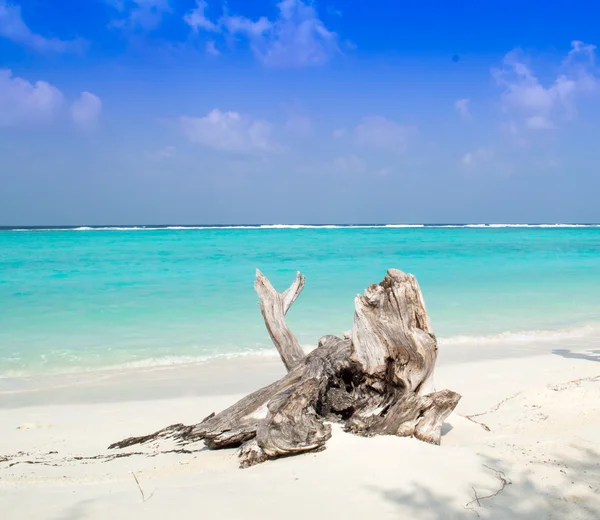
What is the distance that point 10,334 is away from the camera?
9242 mm

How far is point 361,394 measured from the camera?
4.21 meters

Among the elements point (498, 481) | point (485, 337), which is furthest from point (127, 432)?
point (485, 337)

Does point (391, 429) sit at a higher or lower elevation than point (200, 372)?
higher

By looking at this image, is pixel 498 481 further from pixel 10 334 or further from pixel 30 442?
pixel 10 334

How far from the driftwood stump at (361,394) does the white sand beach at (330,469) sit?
0.46ft

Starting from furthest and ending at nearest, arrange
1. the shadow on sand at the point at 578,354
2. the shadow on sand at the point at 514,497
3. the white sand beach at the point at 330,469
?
the shadow on sand at the point at 578,354 < the white sand beach at the point at 330,469 < the shadow on sand at the point at 514,497

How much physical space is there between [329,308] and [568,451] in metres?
8.59

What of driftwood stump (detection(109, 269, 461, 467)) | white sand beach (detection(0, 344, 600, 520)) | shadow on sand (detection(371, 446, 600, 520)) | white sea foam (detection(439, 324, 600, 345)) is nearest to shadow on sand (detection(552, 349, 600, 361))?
white sea foam (detection(439, 324, 600, 345))

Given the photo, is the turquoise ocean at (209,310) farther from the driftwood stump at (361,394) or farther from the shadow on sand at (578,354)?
the driftwood stump at (361,394)

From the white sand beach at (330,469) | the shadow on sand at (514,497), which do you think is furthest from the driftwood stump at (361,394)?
the shadow on sand at (514,497)

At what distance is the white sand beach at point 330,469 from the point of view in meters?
2.78

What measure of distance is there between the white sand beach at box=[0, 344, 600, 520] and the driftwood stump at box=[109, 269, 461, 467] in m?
0.14

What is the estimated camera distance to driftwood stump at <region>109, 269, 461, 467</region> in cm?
363

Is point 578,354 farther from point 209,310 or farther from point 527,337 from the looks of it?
point 209,310
